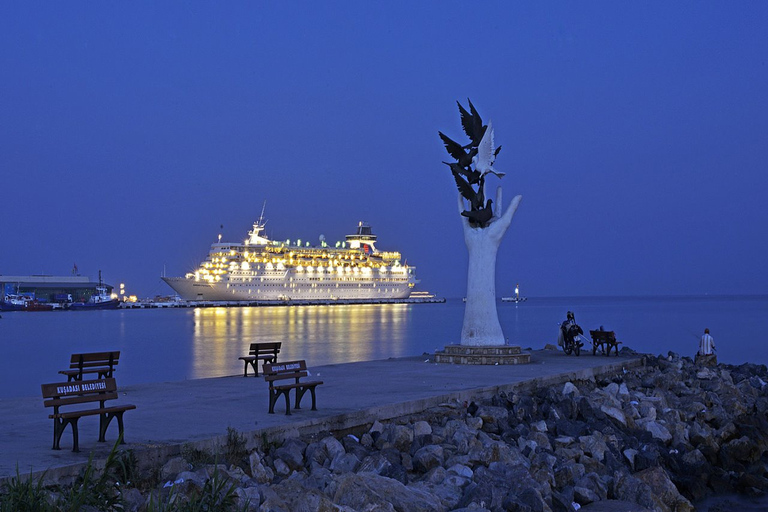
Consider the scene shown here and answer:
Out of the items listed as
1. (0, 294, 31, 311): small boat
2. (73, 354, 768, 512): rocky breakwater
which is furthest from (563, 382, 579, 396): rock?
(0, 294, 31, 311): small boat

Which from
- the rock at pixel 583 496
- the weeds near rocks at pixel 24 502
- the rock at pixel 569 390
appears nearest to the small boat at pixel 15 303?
the rock at pixel 569 390

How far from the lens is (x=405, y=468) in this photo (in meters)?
7.49

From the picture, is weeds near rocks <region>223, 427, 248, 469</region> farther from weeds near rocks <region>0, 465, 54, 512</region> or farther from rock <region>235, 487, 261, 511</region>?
weeds near rocks <region>0, 465, 54, 512</region>

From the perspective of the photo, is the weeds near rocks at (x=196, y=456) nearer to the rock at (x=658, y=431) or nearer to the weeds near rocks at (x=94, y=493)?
the weeds near rocks at (x=94, y=493)

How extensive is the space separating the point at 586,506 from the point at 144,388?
645 cm

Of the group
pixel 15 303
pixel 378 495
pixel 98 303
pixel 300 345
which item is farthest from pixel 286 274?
pixel 378 495

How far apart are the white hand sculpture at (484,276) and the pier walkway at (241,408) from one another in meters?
0.93

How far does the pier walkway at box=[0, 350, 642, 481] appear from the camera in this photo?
21.1ft

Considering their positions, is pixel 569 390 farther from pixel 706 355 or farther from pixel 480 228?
pixel 706 355

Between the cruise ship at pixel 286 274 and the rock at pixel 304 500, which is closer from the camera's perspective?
the rock at pixel 304 500

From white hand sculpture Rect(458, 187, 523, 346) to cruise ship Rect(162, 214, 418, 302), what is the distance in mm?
80126

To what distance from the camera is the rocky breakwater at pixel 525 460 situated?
→ 19.9 feet

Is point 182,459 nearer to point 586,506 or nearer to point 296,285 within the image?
point 586,506

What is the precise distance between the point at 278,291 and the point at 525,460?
88.2 m
